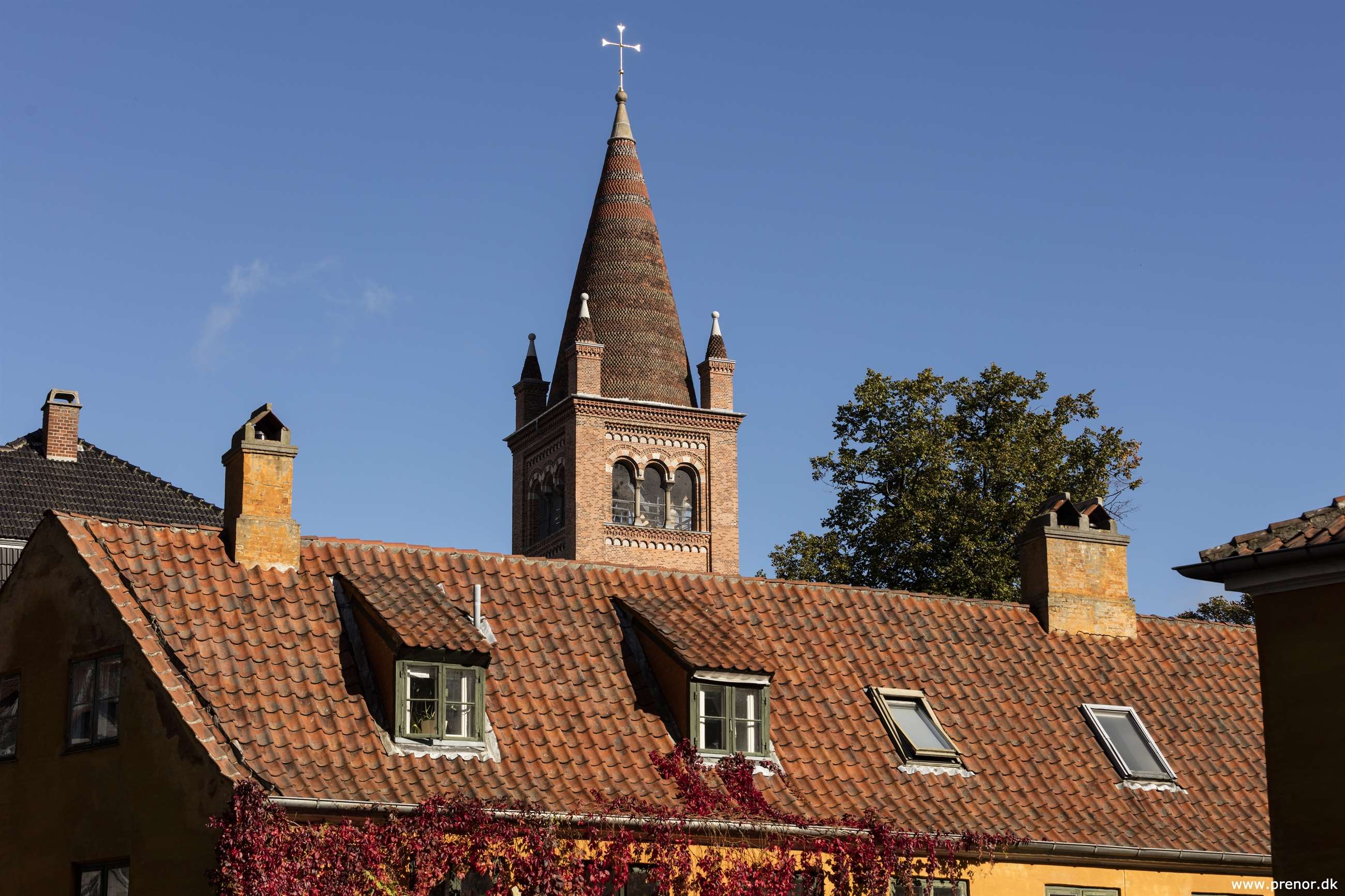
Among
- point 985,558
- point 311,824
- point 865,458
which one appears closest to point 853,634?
point 311,824

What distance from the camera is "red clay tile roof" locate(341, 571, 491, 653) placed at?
21359 millimetres

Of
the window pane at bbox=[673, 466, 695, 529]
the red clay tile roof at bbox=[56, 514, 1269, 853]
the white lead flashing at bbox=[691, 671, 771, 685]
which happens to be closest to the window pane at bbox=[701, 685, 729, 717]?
the white lead flashing at bbox=[691, 671, 771, 685]

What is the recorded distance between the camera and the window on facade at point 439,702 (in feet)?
69.1

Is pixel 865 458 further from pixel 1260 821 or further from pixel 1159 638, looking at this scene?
pixel 1260 821

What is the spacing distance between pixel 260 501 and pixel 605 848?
5989mm

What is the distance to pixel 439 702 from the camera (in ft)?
69.6

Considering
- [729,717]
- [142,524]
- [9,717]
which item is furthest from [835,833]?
[9,717]

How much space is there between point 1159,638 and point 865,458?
2536cm

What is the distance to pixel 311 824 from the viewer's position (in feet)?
63.8

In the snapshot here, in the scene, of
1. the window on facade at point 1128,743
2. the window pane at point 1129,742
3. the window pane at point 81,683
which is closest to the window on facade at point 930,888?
the window on facade at point 1128,743

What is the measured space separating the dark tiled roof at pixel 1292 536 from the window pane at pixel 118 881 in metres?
11.6

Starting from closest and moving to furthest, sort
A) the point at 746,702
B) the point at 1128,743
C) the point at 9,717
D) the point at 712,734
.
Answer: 1. the point at 712,734
2. the point at 746,702
3. the point at 9,717
4. the point at 1128,743

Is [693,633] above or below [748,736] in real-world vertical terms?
above

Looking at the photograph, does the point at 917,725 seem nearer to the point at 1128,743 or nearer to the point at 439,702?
the point at 1128,743
